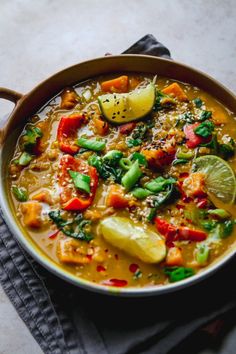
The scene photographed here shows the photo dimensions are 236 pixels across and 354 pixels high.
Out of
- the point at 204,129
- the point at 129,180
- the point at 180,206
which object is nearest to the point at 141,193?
the point at 129,180

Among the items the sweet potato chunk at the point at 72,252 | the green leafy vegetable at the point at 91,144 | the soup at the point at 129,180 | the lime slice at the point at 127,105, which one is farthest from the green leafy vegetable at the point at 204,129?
the sweet potato chunk at the point at 72,252

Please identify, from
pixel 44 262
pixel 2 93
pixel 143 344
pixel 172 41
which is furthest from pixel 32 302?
pixel 172 41

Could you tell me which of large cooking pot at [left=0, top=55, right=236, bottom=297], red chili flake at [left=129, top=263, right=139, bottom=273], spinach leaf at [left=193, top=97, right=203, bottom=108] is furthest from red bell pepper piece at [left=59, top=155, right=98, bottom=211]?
spinach leaf at [left=193, top=97, right=203, bottom=108]

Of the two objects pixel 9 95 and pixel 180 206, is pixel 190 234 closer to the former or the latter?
pixel 180 206

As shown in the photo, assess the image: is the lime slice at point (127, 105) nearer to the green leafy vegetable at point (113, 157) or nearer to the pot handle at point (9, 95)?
the green leafy vegetable at point (113, 157)

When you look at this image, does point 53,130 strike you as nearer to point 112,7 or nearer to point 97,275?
point 97,275
